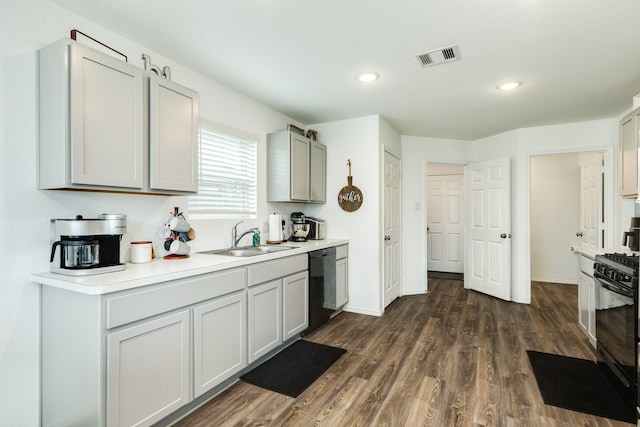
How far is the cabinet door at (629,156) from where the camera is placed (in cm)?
284

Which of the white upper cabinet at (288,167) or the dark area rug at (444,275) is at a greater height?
the white upper cabinet at (288,167)

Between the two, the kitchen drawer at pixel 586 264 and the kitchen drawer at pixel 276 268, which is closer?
the kitchen drawer at pixel 276 268

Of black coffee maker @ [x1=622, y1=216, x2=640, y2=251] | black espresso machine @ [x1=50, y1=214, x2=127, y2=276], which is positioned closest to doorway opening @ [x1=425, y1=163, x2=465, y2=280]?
black coffee maker @ [x1=622, y1=216, x2=640, y2=251]

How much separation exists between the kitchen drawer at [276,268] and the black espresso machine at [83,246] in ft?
2.98

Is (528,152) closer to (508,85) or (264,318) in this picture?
(508,85)

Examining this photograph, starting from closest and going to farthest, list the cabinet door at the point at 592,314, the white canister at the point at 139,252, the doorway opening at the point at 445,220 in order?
the white canister at the point at 139,252
the cabinet door at the point at 592,314
the doorway opening at the point at 445,220

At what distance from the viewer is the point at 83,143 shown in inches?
68.4

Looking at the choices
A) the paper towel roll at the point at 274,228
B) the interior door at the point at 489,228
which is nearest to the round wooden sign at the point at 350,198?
the paper towel roll at the point at 274,228

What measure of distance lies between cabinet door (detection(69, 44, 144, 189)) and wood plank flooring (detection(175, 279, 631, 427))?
1.56 meters

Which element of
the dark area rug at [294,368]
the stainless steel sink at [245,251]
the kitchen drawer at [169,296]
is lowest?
the dark area rug at [294,368]

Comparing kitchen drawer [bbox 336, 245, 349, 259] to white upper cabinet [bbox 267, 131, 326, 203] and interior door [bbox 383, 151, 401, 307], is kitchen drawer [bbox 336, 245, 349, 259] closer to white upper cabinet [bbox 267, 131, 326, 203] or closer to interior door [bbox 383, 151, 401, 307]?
interior door [bbox 383, 151, 401, 307]

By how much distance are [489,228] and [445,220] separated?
5.80ft

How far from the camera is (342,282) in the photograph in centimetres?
391

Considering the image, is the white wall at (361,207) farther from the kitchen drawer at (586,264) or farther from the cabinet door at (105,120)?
the cabinet door at (105,120)
